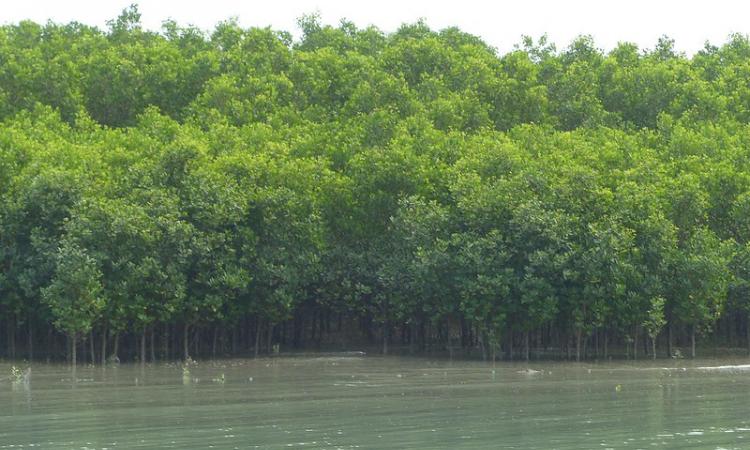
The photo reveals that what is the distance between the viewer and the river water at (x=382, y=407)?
27688mm

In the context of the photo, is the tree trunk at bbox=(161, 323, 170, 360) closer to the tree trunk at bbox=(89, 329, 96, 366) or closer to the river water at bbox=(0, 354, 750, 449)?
the tree trunk at bbox=(89, 329, 96, 366)

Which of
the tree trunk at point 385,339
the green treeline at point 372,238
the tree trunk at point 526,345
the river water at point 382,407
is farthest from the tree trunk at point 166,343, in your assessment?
the tree trunk at point 526,345

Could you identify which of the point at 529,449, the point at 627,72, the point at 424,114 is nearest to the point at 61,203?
the point at 424,114

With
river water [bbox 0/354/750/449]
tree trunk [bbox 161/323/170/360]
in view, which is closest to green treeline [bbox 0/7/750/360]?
tree trunk [bbox 161/323/170/360]

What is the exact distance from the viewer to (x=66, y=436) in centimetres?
2862

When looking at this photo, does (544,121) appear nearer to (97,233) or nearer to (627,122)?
(627,122)

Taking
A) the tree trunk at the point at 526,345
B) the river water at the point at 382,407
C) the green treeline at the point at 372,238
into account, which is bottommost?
the river water at the point at 382,407

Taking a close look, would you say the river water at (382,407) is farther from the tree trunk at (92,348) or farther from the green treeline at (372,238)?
the green treeline at (372,238)

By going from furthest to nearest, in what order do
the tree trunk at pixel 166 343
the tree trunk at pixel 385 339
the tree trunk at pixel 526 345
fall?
the tree trunk at pixel 385 339 < the tree trunk at pixel 166 343 < the tree trunk at pixel 526 345

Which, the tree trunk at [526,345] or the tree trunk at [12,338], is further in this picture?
the tree trunk at [12,338]

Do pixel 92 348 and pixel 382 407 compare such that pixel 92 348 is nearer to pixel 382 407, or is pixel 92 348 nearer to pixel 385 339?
pixel 385 339

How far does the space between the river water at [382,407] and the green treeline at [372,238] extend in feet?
12.7

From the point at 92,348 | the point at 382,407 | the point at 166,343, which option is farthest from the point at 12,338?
the point at 382,407

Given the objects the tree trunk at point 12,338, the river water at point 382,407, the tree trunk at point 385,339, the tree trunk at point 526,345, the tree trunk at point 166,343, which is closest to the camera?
the river water at point 382,407
